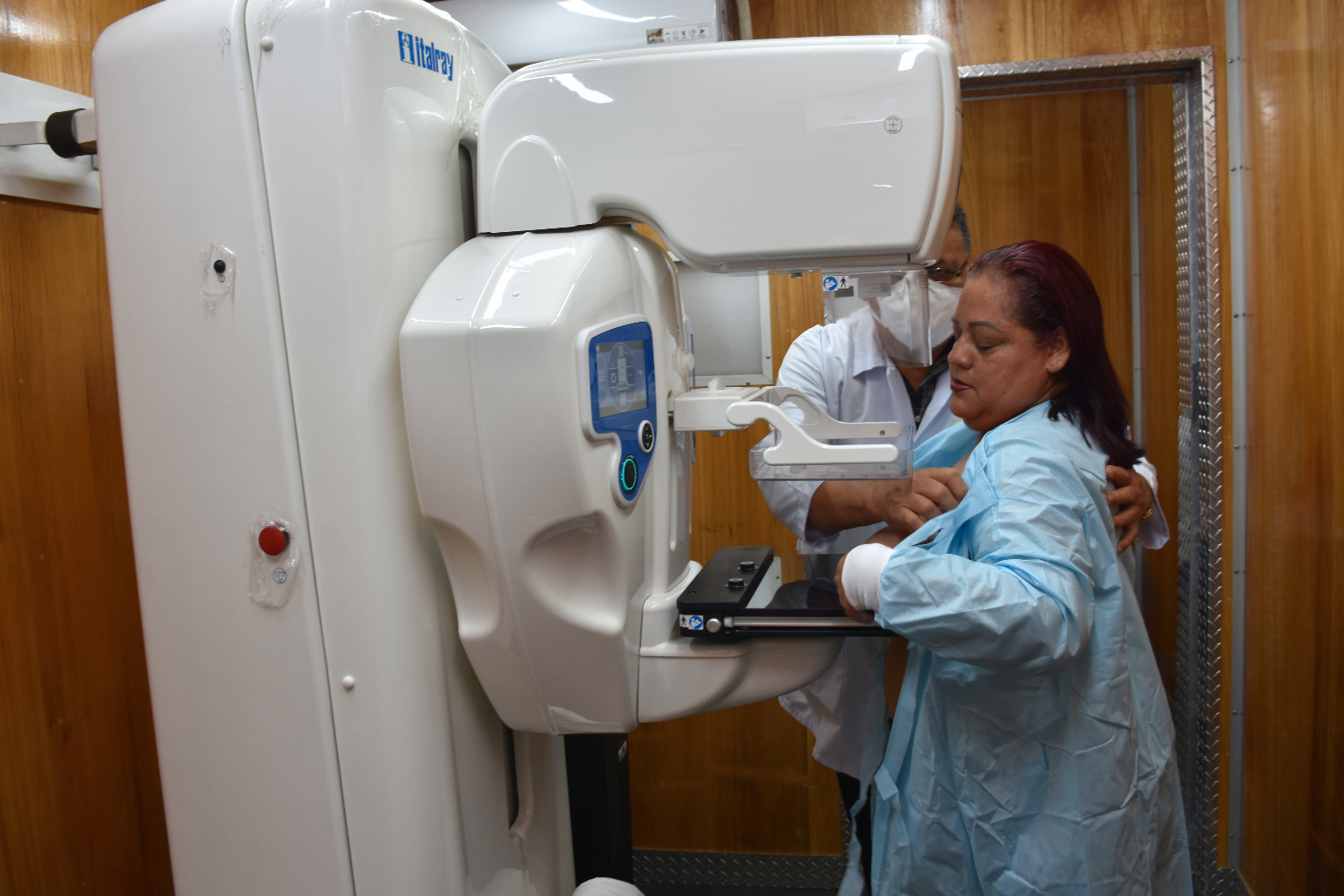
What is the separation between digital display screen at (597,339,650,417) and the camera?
3.68 feet

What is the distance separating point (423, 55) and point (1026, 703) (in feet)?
3.71

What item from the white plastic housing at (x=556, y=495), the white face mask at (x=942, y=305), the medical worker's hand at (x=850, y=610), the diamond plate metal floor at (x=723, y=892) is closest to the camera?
the white plastic housing at (x=556, y=495)

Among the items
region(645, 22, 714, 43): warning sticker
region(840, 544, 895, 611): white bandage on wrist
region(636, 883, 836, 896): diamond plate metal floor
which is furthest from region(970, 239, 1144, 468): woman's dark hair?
region(636, 883, 836, 896): diamond plate metal floor

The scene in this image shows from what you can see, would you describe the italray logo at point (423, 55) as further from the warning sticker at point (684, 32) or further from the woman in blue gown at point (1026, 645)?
the warning sticker at point (684, 32)

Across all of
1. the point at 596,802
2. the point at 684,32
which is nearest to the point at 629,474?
the point at 596,802

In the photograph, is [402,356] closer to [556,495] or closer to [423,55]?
[556,495]

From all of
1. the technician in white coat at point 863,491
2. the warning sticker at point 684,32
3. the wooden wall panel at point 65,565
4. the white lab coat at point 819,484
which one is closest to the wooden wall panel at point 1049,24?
the warning sticker at point 684,32

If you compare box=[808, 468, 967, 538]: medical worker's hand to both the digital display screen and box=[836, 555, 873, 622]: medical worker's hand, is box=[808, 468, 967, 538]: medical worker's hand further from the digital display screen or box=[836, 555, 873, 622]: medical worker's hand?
Result: the digital display screen

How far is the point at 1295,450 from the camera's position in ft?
6.65

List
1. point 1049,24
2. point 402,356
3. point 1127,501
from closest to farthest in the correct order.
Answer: point 402,356 < point 1127,501 < point 1049,24

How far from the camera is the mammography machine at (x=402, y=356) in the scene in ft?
3.57

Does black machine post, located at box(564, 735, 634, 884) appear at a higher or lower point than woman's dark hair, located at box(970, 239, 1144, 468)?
lower

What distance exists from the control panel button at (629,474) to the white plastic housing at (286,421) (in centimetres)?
27

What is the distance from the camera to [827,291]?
1.26 metres
